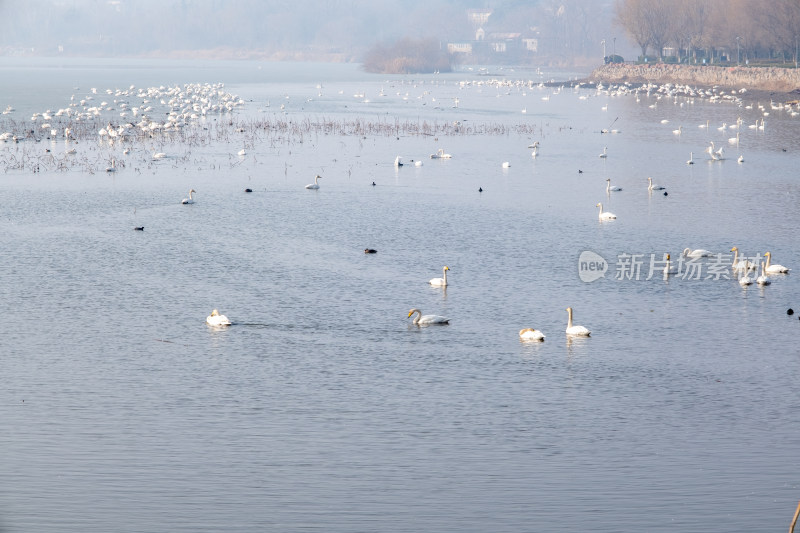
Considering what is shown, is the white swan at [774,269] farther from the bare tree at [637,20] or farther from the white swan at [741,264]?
Result: the bare tree at [637,20]

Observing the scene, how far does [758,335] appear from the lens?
2375cm

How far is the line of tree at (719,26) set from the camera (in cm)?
13075

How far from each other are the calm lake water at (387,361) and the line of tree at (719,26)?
91106 millimetres

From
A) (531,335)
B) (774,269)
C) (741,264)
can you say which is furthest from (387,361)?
(774,269)

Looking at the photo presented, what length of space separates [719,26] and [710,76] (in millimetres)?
18383

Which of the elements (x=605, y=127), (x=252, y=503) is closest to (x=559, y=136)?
(x=605, y=127)

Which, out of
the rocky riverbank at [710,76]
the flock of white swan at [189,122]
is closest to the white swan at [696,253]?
the flock of white swan at [189,122]

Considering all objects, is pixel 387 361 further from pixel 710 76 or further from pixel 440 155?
pixel 710 76

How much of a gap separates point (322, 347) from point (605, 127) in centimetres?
6489

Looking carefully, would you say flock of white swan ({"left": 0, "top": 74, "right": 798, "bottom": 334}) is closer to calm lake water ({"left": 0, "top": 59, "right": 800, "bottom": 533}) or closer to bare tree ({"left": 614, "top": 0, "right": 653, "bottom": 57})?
calm lake water ({"left": 0, "top": 59, "right": 800, "bottom": 533})

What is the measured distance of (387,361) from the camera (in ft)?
71.2

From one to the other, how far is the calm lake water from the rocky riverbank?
7585cm

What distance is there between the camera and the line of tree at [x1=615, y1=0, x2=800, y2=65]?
130750mm

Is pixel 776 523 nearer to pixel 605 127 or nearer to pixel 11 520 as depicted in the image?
pixel 11 520
